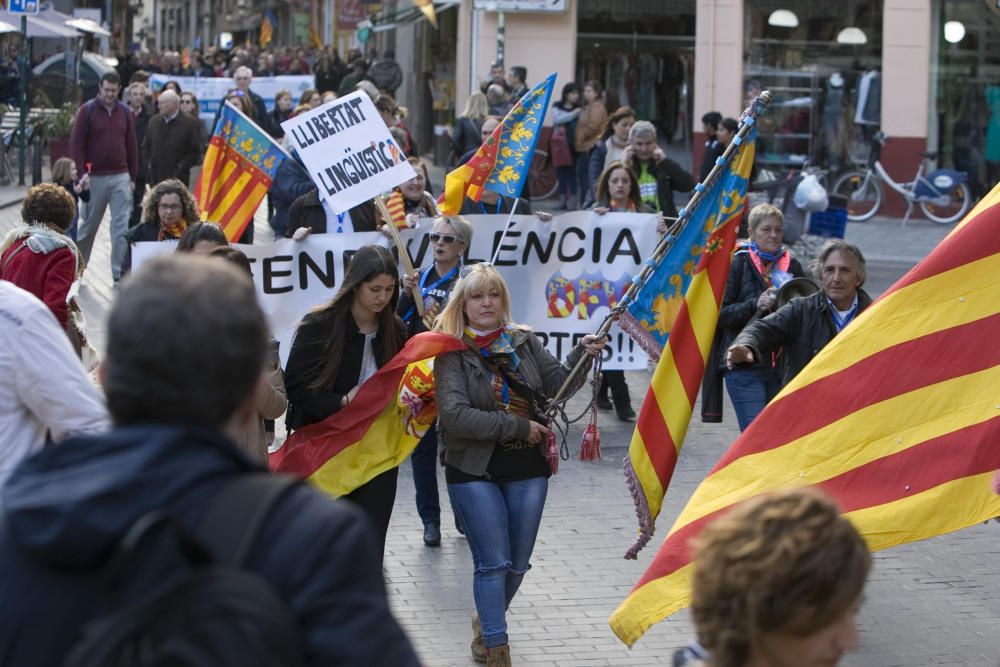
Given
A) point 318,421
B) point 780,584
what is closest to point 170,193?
point 318,421

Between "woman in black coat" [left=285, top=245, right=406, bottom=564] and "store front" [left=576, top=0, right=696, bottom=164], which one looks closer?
"woman in black coat" [left=285, top=245, right=406, bottom=564]

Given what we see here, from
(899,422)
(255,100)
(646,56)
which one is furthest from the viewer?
(646,56)

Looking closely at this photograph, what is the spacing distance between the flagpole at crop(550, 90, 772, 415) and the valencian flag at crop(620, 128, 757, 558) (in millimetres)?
26

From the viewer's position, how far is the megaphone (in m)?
8.05

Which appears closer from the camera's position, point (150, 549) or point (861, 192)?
point (150, 549)

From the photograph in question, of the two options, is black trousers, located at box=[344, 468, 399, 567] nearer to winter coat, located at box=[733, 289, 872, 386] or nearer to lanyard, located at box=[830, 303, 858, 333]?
winter coat, located at box=[733, 289, 872, 386]

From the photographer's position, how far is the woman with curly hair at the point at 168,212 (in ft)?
33.2

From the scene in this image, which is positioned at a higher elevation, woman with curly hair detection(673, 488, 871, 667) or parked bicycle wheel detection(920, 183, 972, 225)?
parked bicycle wheel detection(920, 183, 972, 225)

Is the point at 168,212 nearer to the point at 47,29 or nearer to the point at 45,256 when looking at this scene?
the point at 45,256

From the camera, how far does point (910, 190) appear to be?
22.9m

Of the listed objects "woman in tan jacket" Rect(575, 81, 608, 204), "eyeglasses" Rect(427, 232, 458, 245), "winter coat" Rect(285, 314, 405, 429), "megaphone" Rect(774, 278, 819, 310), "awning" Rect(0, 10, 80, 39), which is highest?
"awning" Rect(0, 10, 80, 39)

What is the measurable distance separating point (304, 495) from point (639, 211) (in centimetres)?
930

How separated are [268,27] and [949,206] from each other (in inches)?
1471

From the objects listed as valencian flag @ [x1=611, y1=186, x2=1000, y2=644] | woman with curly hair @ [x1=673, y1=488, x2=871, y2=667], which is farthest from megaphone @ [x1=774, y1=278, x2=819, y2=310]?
woman with curly hair @ [x1=673, y1=488, x2=871, y2=667]
